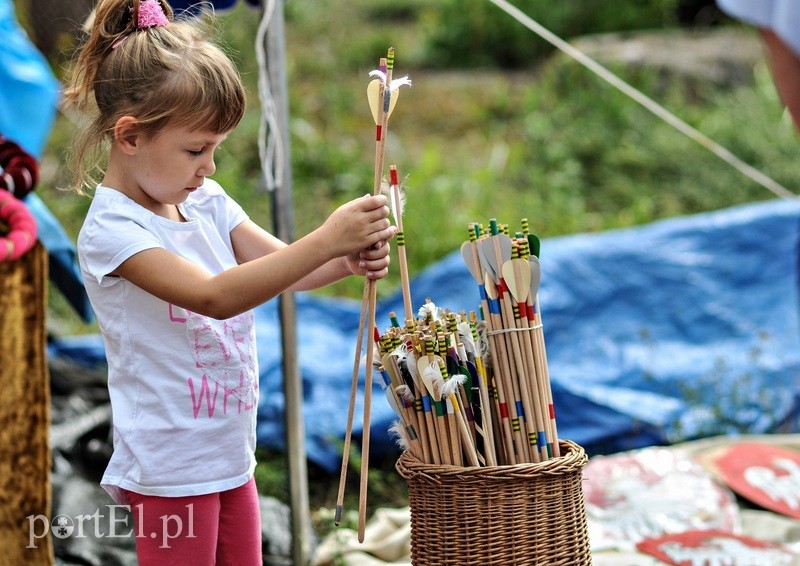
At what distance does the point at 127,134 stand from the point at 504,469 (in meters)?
0.90

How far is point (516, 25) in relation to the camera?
25.3 ft

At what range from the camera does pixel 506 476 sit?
1859 mm

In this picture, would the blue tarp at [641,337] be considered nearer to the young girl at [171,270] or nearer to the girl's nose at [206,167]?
the young girl at [171,270]

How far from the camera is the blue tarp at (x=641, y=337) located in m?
3.59

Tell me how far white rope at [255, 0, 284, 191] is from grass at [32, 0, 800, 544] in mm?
2280

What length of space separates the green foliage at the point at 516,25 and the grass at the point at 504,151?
0.63ft

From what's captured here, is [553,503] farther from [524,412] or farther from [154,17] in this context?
[154,17]

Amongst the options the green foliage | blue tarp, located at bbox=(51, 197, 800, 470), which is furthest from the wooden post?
the green foliage

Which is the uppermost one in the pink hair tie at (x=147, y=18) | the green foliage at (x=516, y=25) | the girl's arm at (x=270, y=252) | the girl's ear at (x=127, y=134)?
the green foliage at (x=516, y=25)

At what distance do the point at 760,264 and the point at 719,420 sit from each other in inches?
32.9

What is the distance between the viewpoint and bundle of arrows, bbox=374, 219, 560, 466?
1890mm

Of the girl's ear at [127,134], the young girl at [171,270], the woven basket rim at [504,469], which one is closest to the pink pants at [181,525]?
the young girl at [171,270]

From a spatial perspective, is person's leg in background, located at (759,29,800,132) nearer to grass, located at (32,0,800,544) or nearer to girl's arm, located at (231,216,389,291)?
girl's arm, located at (231,216,389,291)

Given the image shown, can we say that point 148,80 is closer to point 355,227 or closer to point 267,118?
point 355,227
